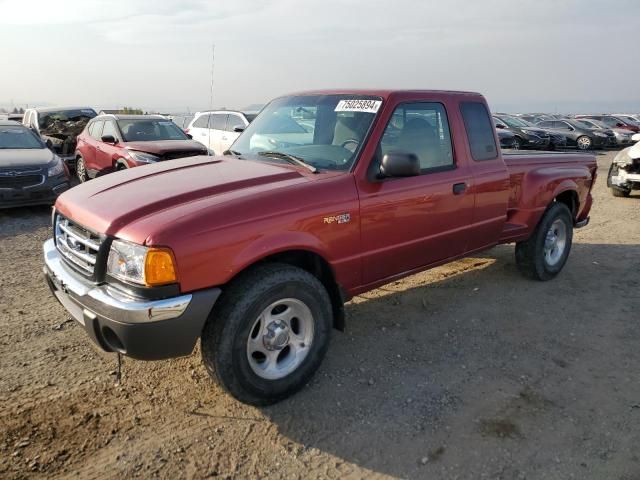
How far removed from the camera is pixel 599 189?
40.2ft

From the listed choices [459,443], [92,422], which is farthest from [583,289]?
[92,422]

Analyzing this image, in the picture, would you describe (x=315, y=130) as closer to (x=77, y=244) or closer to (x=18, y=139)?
(x=77, y=244)

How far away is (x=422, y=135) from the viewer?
4.01 meters

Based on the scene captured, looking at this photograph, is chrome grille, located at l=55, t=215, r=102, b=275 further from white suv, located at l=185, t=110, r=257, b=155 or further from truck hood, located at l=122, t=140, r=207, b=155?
white suv, located at l=185, t=110, r=257, b=155

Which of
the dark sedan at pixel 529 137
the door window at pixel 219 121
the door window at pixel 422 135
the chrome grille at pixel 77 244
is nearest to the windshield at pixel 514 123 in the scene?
the dark sedan at pixel 529 137

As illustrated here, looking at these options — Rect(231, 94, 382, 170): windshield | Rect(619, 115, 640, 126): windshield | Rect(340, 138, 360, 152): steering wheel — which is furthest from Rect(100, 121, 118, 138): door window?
Rect(619, 115, 640, 126): windshield

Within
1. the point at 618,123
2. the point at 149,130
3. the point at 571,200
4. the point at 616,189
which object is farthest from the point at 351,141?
the point at 618,123

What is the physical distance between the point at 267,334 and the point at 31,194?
6.64 metres

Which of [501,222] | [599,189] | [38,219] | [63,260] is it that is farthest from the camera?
[599,189]

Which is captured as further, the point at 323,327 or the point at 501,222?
the point at 501,222

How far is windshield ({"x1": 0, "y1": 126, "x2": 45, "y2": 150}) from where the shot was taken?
356 inches

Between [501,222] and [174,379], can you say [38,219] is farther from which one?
[501,222]

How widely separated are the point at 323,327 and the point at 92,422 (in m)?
1.49

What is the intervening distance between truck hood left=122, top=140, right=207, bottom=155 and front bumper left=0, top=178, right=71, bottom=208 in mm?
1554
